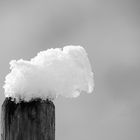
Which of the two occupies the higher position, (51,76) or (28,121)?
(51,76)

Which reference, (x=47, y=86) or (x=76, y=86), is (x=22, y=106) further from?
(x=76, y=86)

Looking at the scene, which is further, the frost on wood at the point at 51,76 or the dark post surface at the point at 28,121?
the frost on wood at the point at 51,76

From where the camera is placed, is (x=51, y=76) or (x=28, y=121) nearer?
(x=28, y=121)

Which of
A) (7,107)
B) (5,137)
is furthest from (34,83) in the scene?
(5,137)

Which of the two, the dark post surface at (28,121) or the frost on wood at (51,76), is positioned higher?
the frost on wood at (51,76)

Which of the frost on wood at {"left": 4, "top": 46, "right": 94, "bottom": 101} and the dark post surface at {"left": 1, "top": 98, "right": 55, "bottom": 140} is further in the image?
the frost on wood at {"left": 4, "top": 46, "right": 94, "bottom": 101}

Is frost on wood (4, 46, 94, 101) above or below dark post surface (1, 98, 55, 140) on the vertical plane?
above

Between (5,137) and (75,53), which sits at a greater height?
(75,53)

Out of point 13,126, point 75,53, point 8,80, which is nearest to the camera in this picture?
point 13,126
